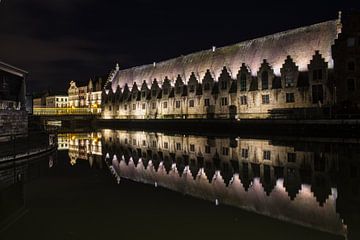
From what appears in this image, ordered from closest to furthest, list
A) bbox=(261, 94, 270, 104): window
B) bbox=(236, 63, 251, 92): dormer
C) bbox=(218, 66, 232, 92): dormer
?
bbox=(261, 94, 270, 104): window → bbox=(236, 63, 251, 92): dormer → bbox=(218, 66, 232, 92): dormer

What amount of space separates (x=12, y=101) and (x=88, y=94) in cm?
12316

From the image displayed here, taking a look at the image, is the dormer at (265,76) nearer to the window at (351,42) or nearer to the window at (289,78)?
the window at (289,78)

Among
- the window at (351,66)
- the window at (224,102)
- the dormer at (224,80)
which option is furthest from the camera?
the dormer at (224,80)

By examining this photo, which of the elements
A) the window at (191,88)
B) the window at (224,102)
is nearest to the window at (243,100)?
the window at (224,102)

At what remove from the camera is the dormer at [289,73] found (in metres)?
64.0

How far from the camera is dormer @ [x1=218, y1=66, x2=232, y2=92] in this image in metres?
78.3

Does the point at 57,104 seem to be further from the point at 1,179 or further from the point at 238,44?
the point at 1,179

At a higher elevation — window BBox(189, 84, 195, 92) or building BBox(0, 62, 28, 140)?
window BBox(189, 84, 195, 92)

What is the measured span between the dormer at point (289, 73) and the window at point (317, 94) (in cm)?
361

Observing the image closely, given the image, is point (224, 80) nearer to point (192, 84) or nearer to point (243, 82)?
point (243, 82)

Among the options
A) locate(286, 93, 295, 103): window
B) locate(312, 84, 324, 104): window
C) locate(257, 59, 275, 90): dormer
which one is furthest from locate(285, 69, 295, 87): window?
locate(312, 84, 324, 104): window

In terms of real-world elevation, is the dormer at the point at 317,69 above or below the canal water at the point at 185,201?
above

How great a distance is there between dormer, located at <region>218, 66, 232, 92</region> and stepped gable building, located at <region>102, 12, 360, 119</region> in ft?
0.68

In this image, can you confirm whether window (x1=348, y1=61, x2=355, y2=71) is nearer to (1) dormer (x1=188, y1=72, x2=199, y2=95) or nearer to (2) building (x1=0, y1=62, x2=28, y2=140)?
(1) dormer (x1=188, y1=72, x2=199, y2=95)
